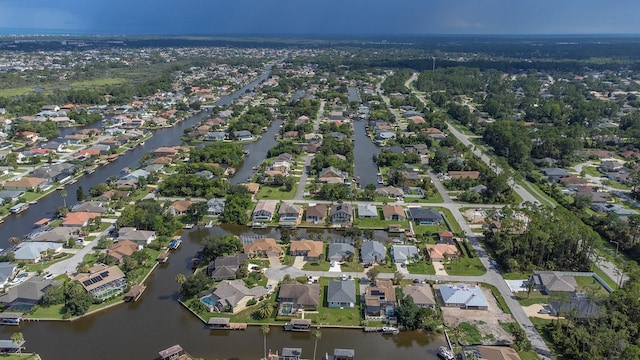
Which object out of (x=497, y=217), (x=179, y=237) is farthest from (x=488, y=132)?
(x=179, y=237)

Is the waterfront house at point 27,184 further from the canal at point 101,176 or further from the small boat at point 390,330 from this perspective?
the small boat at point 390,330

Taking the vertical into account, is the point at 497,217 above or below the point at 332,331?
above

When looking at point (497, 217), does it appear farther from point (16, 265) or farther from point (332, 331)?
point (16, 265)

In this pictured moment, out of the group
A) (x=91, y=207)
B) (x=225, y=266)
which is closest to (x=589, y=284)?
(x=225, y=266)

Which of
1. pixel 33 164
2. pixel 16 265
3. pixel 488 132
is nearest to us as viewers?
pixel 16 265

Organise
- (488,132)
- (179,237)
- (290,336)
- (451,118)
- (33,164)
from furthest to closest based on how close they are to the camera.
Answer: (451,118), (488,132), (33,164), (179,237), (290,336)

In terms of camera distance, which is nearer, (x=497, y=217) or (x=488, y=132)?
(x=497, y=217)
